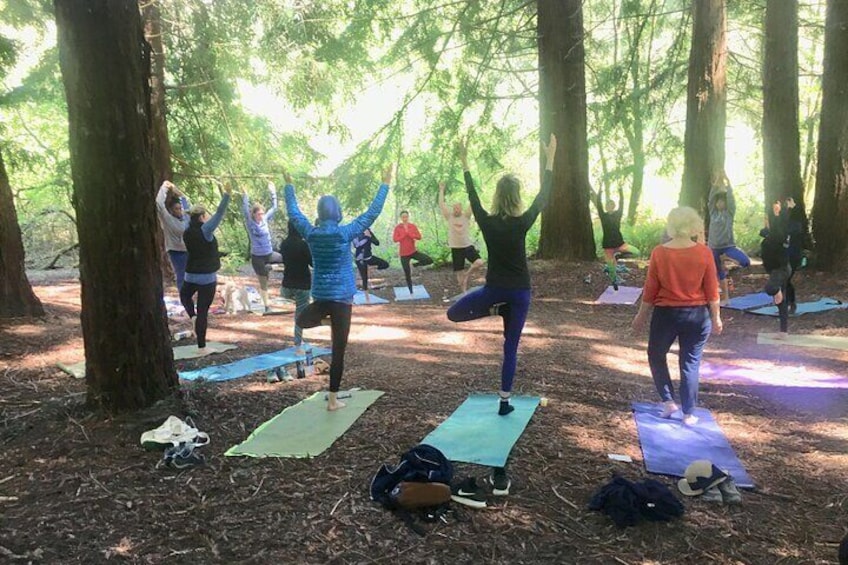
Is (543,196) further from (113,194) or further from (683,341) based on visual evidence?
(113,194)

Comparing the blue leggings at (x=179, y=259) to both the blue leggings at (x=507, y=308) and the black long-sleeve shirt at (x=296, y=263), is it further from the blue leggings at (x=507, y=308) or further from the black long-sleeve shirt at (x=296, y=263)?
the blue leggings at (x=507, y=308)

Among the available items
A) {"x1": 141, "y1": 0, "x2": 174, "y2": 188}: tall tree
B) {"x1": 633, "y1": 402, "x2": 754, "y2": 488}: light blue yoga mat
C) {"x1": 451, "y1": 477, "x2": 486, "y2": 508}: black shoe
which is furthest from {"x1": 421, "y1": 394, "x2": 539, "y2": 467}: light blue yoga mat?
{"x1": 141, "y1": 0, "x2": 174, "y2": 188}: tall tree

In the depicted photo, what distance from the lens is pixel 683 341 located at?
177 inches

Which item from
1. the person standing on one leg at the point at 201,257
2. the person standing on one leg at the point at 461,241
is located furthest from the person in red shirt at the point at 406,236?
the person standing on one leg at the point at 201,257

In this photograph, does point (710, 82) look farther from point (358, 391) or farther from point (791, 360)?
point (358, 391)

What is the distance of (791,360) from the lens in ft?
21.9

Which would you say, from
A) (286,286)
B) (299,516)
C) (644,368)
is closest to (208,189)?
(286,286)

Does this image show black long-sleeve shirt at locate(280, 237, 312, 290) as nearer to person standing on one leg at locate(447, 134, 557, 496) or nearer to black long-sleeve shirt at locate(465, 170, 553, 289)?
person standing on one leg at locate(447, 134, 557, 496)

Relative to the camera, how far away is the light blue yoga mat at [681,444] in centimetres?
386

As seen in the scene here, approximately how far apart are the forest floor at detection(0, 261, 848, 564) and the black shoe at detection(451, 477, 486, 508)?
0.07 meters

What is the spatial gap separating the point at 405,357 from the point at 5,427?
161 inches

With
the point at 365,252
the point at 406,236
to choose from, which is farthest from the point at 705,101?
the point at 365,252

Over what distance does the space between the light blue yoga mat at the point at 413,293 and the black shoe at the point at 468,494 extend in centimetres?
877

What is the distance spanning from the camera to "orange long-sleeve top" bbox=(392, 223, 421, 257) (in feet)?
39.6
